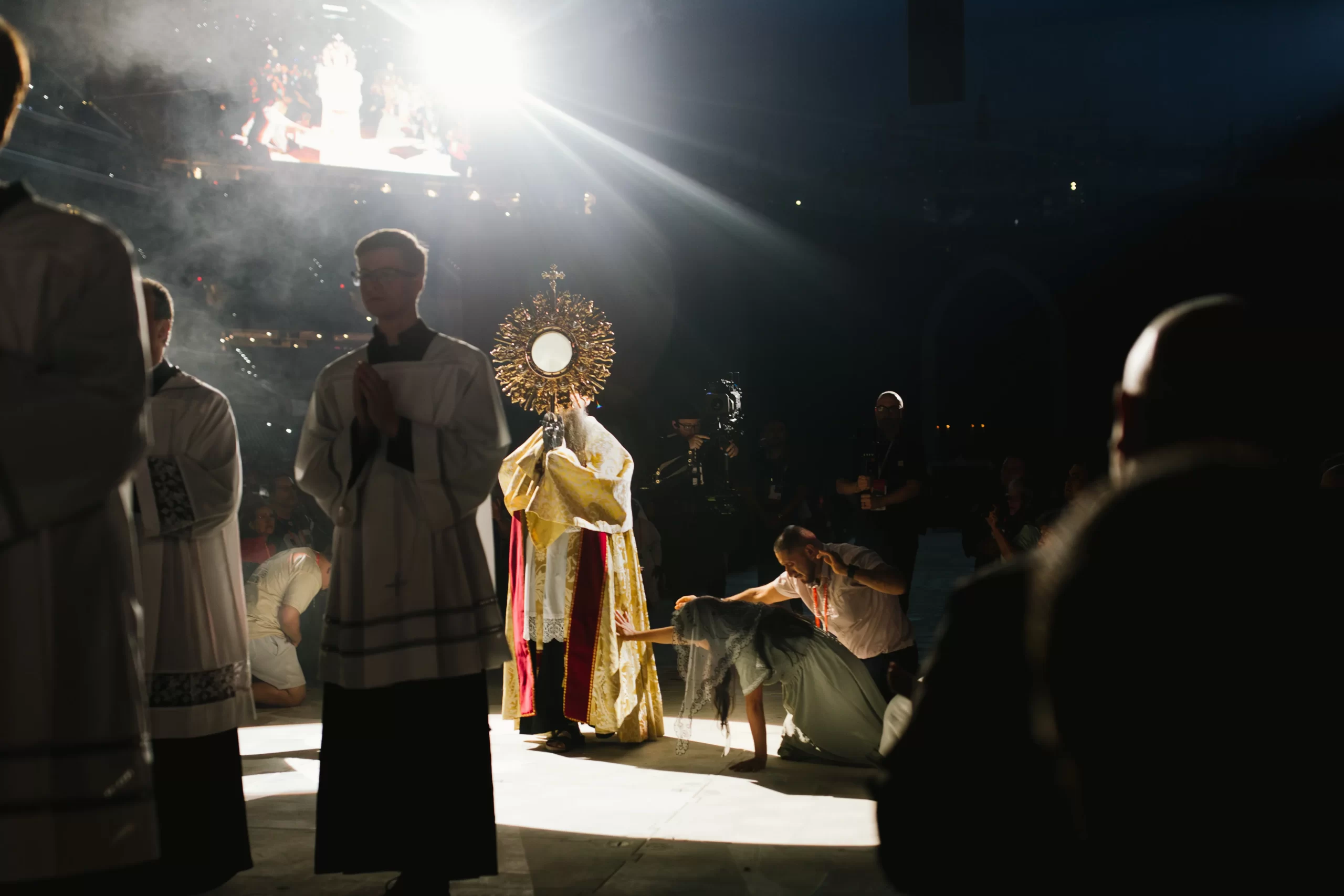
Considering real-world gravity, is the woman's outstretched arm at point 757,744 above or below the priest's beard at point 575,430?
below

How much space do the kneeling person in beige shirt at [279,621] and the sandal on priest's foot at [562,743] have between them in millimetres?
1732

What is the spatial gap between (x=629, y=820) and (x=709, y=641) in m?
1.00

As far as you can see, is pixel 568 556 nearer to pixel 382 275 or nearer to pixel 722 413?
pixel 382 275

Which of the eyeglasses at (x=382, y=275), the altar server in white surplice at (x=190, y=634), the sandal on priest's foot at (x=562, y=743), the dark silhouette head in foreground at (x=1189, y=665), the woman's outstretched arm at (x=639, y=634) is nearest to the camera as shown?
the dark silhouette head in foreground at (x=1189, y=665)

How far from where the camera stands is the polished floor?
10.4ft

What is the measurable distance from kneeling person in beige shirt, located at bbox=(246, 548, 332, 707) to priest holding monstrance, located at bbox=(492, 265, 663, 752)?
54.0 inches

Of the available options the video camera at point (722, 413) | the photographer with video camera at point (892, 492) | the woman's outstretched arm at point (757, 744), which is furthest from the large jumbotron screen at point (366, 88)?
the woman's outstretched arm at point (757, 744)

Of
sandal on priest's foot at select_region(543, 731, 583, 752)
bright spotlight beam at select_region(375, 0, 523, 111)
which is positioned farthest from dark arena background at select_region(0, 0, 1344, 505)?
sandal on priest's foot at select_region(543, 731, 583, 752)

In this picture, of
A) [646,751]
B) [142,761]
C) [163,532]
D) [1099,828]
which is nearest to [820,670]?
[646,751]

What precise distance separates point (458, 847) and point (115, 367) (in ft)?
6.26

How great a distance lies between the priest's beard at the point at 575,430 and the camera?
209 inches

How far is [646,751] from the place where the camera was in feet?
16.3

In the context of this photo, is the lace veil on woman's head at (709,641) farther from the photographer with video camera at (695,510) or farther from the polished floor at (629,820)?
the photographer with video camera at (695,510)

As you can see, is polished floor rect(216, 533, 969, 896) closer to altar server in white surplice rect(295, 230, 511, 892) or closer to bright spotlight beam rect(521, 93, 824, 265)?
altar server in white surplice rect(295, 230, 511, 892)
